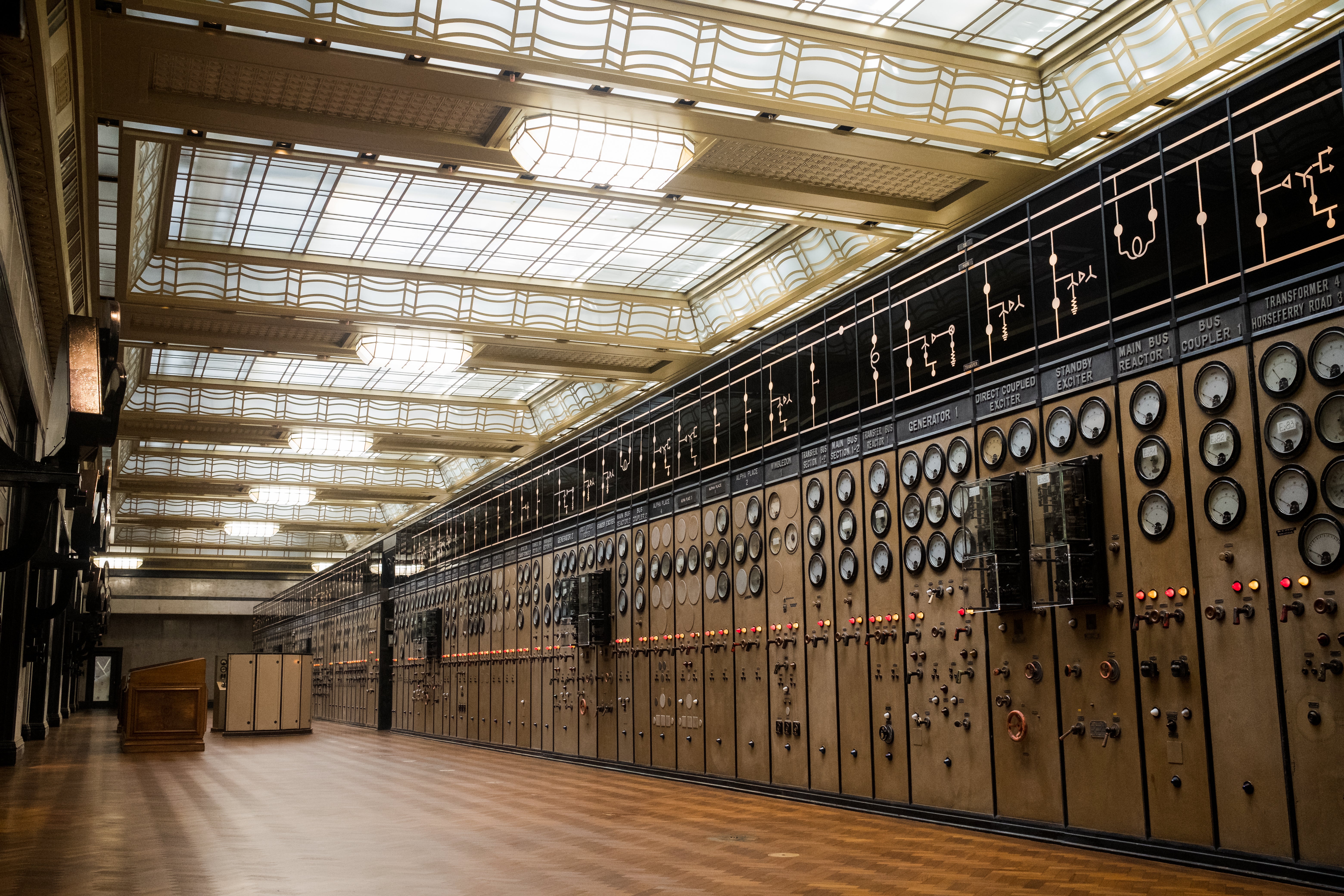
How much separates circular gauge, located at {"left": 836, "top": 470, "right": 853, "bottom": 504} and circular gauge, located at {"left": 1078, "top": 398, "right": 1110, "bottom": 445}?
138 inches

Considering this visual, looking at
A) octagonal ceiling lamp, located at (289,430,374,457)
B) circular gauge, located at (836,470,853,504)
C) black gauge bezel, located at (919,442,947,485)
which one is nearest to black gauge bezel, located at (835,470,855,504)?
circular gauge, located at (836,470,853,504)

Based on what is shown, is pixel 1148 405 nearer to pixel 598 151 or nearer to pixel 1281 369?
pixel 1281 369

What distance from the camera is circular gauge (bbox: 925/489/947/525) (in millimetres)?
11477

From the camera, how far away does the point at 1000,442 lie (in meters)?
10.9

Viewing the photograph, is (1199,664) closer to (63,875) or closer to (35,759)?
(63,875)

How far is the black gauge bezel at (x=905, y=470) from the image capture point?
1192 centimetres

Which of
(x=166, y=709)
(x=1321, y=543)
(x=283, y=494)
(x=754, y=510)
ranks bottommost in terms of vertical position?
(x=166, y=709)

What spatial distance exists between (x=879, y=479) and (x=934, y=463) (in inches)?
38.4

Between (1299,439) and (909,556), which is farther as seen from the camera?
(909,556)

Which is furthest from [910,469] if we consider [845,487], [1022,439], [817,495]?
[817,495]

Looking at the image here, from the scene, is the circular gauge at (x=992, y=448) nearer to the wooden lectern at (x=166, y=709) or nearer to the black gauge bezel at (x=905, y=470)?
the black gauge bezel at (x=905, y=470)

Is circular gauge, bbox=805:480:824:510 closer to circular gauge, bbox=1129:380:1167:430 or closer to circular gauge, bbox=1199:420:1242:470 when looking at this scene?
circular gauge, bbox=1129:380:1167:430

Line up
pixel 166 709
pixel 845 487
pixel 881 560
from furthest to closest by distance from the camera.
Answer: pixel 166 709
pixel 845 487
pixel 881 560

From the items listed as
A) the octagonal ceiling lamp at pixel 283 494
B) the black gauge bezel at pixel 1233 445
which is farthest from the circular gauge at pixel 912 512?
the octagonal ceiling lamp at pixel 283 494
